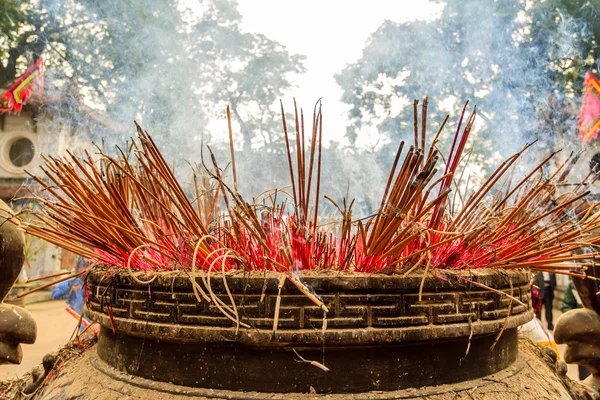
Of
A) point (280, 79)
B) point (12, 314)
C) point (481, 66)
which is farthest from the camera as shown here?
point (481, 66)

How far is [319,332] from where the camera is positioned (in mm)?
985

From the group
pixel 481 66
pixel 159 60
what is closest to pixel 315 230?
pixel 159 60

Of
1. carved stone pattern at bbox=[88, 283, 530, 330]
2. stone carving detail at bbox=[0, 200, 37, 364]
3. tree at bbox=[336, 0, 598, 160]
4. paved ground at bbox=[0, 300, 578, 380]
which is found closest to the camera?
carved stone pattern at bbox=[88, 283, 530, 330]

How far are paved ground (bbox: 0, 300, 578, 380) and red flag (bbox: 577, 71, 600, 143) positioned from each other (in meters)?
4.57

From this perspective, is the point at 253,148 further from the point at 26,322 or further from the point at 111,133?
the point at 111,133

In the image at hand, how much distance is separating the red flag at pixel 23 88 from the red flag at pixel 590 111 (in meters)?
11.5

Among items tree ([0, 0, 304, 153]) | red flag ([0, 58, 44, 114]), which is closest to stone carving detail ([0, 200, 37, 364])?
tree ([0, 0, 304, 153])

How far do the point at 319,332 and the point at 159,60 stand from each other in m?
6.47

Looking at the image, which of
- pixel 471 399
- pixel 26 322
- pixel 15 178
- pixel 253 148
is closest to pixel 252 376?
pixel 471 399

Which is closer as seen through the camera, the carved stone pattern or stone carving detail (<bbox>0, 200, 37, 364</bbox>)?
the carved stone pattern

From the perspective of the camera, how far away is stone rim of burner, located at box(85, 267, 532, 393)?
1.00 metres

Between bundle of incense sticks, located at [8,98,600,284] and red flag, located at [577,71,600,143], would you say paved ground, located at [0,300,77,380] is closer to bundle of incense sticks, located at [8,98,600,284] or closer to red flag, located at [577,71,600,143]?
bundle of incense sticks, located at [8,98,600,284]

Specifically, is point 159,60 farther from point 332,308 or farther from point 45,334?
point 332,308

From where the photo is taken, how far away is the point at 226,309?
1.01 metres
